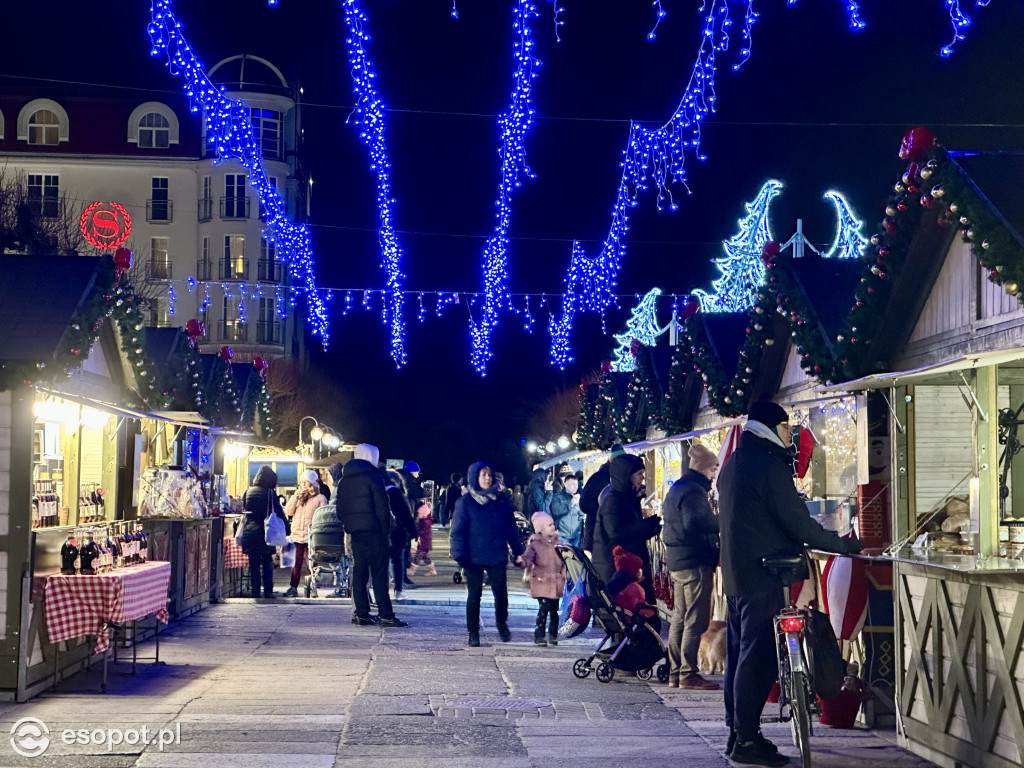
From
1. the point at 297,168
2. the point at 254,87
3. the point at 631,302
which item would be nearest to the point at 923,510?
the point at 631,302

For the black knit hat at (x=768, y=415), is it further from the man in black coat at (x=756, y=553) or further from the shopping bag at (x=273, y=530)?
the shopping bag at (x=273, y=530)

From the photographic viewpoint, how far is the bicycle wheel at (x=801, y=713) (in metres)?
7.50

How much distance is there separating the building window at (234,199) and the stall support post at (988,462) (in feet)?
179

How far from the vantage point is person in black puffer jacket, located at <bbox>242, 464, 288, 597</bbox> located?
773 inches

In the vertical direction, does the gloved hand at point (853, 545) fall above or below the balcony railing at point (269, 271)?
below

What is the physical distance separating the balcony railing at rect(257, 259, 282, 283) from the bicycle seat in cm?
5495

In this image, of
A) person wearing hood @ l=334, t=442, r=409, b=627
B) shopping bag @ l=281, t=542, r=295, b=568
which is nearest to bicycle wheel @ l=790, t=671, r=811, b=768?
person wearing hood @ l=334, t=442, r=409, b=627

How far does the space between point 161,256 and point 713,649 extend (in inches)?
2106

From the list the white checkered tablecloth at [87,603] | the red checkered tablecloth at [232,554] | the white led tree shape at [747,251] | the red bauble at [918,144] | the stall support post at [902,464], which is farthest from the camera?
the white led tree shape at [747,251]

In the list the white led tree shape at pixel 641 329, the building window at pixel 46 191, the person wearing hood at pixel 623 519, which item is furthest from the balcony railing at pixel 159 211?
the person wearing hood at pixel 623 519

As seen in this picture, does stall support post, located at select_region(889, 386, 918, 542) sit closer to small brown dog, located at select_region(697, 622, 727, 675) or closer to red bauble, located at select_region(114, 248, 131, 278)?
small brown dog, located at select_region(697, 622, 727, 675)

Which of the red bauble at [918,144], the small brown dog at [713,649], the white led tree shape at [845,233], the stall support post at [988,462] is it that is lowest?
the small brown dog at [713,649]

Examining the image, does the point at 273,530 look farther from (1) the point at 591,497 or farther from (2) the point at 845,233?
(2) the point at 845,233

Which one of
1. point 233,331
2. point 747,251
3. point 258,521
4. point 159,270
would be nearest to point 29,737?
point 258,521
